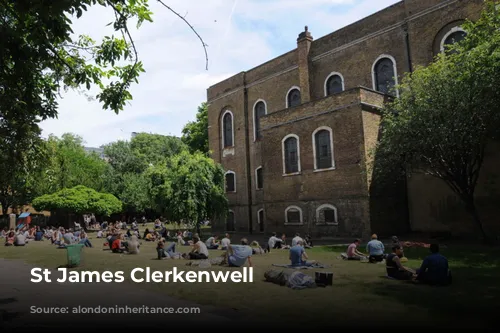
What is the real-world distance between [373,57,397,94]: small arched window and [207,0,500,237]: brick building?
0.06 metres

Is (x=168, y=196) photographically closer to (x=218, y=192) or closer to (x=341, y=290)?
(x=218, y=192)

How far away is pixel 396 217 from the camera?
2236cm

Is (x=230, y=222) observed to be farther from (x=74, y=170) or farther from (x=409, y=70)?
(x=74, y=170)

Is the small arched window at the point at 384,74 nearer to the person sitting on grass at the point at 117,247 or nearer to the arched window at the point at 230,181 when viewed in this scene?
the arched window at the point at 230,181

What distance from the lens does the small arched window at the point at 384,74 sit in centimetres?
2483

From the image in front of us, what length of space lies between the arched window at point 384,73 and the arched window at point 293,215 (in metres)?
9.08

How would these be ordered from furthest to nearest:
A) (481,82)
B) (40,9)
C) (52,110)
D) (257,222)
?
(257,222), (481,82), (52,110), (40,9)

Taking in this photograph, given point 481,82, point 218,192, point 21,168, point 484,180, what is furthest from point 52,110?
point 484,180

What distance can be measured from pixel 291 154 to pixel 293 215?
3806mm

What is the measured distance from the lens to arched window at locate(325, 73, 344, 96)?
27625 millimetres

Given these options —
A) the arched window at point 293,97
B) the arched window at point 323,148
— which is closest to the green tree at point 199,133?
the arched window at point 293,97

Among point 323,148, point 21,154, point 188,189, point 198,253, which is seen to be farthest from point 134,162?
point 21,154

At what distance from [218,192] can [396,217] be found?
10945mm

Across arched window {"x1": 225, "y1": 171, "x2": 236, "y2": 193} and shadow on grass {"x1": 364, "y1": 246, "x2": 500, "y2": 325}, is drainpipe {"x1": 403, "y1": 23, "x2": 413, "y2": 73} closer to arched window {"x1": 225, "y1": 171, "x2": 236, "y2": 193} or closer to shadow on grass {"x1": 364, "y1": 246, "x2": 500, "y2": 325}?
shadow on grass {"x1": 364, "y1": 246, "x2": 500, "y2": 325}
